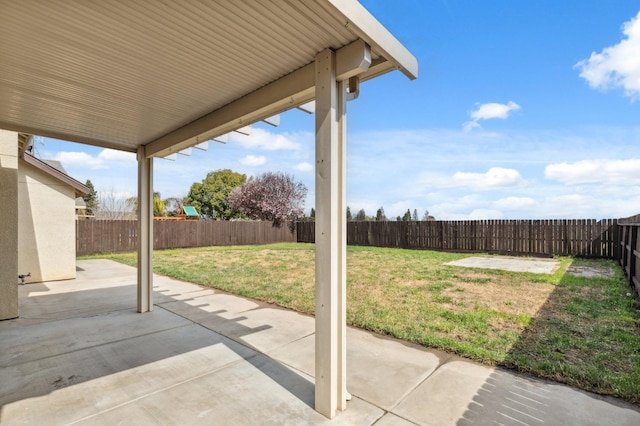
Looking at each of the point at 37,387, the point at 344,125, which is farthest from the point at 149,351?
the point at 344,125

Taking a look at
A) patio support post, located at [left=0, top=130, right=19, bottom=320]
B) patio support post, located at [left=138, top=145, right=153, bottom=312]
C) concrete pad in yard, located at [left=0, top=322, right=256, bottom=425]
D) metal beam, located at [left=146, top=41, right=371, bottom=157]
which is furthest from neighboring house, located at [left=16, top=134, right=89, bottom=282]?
concrete pad in yard, located at [left=0, top=322, right=256, bottom=425]

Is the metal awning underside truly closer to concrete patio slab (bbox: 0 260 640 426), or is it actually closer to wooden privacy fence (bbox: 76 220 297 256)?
concrete patio slab (bbox: 0 260 640 426)

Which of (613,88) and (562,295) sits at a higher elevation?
(613,88)

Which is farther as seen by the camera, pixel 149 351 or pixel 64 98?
pixel 149 351

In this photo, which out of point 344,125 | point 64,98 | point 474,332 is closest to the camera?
point 344,125

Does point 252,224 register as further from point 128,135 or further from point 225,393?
point 225,393

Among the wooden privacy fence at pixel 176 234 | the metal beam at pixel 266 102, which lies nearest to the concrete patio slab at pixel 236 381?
the metal beam at pixel 266 102

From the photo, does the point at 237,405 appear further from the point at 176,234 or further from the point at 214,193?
the point at 214,193

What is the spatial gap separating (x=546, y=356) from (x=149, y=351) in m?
3.84

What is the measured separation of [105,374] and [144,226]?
2.31 metres

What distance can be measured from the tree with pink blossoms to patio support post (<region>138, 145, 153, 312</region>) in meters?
17.9

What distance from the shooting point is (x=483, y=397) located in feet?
7.66

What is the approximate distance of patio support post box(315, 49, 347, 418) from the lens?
2.08 metres

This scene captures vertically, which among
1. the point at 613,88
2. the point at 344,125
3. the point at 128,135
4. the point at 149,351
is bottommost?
the point at 149,351
